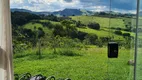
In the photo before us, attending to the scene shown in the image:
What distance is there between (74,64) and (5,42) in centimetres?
90

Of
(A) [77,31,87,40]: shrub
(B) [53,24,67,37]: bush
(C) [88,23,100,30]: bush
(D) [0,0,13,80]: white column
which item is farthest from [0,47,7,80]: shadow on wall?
(C) [88,23,100,30]: bush

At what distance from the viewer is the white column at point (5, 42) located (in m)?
2.71

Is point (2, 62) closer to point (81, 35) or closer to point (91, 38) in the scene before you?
point (81, 35)

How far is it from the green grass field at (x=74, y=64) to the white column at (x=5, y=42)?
0.73ft

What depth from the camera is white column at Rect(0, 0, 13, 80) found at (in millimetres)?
2705

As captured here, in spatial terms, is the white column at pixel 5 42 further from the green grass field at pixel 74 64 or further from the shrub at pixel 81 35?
the shrub at pixel 81 35

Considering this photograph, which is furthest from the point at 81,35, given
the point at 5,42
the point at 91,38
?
the point at 5,42

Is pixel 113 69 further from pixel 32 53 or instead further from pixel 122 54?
pixel 32 53

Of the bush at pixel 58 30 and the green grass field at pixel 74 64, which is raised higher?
the bush at pixel 58 30

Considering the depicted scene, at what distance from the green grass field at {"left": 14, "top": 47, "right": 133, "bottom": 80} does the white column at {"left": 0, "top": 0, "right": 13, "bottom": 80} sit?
0.22m

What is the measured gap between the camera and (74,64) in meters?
3.08

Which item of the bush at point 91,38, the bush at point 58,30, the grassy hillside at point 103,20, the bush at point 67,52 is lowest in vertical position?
the bush at point 67,52

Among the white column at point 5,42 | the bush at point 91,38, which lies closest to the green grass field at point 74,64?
the bush at point 91,38

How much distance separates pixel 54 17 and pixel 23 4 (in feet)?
1.34
